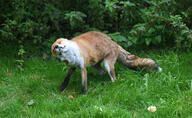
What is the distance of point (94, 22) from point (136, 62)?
6.16 feet

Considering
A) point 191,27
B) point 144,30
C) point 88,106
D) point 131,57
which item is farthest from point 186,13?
point 88,106

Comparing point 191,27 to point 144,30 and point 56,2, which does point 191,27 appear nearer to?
point 144,30

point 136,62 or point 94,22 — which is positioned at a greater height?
point 94,22

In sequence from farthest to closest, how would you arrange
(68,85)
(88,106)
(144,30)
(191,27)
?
1. (191,27)
2. (144,30)
3. (68,85)
4. (88,106)

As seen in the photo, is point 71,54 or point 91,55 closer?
point 71,54

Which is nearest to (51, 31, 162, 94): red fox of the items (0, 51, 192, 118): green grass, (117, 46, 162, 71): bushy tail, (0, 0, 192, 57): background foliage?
(117, 46, 162, 71): bushy tail

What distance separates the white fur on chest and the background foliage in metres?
1.51

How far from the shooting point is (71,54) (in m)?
5.02

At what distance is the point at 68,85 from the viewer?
5.70 m

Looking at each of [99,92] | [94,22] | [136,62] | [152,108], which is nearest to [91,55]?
[99,92]

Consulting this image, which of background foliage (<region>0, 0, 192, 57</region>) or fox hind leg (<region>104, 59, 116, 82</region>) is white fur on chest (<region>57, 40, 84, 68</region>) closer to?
fox hind leg (<region>104, 59, 116, 82</region>)

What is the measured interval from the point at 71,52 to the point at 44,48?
7.69 feet

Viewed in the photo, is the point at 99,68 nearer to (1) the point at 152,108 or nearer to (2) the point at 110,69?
(2) the point at 110,69

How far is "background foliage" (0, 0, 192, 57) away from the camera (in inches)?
251
